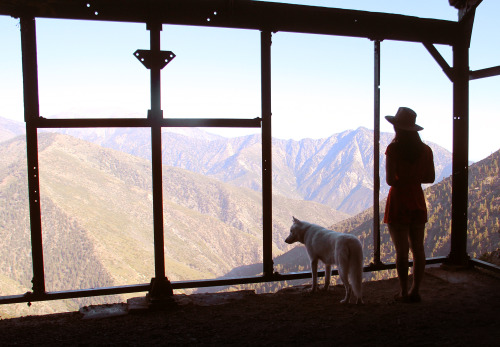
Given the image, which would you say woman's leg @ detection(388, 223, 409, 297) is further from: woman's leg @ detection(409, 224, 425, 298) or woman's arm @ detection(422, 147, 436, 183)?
woman's arm @ detection(422, 147, 436, 183)

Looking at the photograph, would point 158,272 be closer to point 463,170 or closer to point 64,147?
point 463,170

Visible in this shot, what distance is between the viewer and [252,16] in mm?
4832

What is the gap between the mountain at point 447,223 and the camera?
168ft

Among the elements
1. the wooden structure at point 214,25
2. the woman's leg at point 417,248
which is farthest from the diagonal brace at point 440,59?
the woman's leg at point 417,248

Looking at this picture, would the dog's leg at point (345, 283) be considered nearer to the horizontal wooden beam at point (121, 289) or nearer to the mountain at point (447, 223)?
the horizontal wooden beam at point (121, 289)

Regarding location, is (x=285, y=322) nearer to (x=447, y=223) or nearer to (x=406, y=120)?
(x=406, y=120)

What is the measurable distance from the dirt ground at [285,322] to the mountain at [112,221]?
64.0 metres

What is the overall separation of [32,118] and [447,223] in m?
64.8

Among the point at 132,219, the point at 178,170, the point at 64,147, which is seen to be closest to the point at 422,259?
the point at 132,219

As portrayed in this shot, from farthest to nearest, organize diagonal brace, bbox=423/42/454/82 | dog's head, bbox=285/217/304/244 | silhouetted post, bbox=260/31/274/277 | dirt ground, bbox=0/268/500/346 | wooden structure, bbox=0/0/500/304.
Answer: diagonal brace, bbox=423/42/454/82
dog's head, bbox=285/217/304/244
silhouetted post, bbox=260/31/274/277
wooden structure, bbox=0/0/500/304
dirt ground, bbox=0/268/500/346

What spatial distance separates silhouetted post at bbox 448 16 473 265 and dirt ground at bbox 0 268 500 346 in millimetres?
1105

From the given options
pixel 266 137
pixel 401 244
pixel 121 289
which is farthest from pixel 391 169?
pixel 121 289

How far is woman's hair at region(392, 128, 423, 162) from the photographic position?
13.8 feet

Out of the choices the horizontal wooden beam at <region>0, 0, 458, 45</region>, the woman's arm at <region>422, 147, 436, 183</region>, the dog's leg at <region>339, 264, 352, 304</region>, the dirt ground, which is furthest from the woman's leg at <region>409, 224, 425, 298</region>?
the horizontal wooden beam at <region>0, 0, 458, 45</region>
